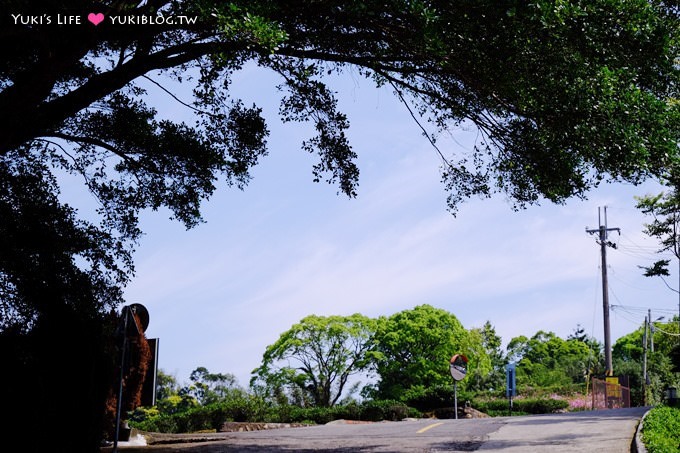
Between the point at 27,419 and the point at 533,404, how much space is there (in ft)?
104

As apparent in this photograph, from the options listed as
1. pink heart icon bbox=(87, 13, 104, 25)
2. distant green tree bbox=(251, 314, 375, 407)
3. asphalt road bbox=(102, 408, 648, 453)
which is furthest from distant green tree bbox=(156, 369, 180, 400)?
pink heart icon bbox=(87, 13, 104, 25)

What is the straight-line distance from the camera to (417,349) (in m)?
48.1

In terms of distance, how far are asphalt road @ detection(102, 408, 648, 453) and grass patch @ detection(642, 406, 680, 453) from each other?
31 cm

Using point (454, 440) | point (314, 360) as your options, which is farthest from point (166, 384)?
point (454, 440)

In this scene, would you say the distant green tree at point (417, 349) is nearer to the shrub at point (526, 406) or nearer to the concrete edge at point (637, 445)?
the shrub at point (526, 406)

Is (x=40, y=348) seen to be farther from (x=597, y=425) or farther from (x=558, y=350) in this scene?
(x=558, y=350)

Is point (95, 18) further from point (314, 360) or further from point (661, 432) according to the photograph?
point (314, 360)

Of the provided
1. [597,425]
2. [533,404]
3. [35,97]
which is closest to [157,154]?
[35,97]

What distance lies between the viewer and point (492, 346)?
65188 mm

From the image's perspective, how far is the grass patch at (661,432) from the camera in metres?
10.7

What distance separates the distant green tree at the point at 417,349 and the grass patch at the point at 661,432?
3055 centimetres

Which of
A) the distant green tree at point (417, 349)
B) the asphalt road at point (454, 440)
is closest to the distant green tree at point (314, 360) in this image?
the distant green tree at point (417, 349)

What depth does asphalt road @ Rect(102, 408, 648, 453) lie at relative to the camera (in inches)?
455

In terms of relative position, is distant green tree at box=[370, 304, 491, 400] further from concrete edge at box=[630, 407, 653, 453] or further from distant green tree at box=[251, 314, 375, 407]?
concrete edge at box=[630, 407, 653, 453]
